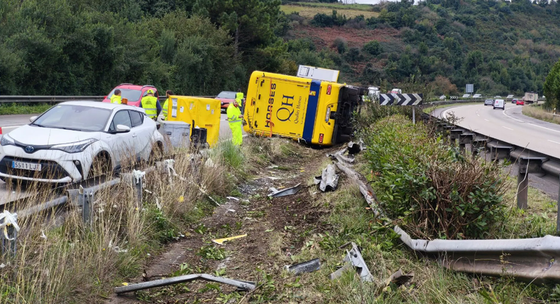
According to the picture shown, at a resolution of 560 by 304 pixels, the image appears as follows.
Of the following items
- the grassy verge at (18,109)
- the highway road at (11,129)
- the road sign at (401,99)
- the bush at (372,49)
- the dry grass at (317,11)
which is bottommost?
the grassy verge at (18,109)

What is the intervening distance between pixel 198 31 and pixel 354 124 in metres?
32.2

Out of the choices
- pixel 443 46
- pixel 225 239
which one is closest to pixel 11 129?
pixel 225 239

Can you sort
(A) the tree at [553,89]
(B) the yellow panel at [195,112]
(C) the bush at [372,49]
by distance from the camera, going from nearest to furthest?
(B) the yellow panel at [195,112] → (A) the tree at [553,89] → (C) the bush at [372,49]

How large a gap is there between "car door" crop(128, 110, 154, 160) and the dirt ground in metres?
2.15

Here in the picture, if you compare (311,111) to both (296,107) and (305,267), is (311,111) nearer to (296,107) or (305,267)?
(296,107)

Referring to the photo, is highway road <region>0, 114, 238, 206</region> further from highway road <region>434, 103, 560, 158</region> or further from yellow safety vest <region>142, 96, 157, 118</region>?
highway road <region>434, 103, 560, 158</region>

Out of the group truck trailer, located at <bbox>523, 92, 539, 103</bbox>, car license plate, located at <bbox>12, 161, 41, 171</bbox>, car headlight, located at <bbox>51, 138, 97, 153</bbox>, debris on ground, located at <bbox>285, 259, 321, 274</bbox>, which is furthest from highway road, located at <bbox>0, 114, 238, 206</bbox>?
truck trailer, located at <bbox>523, 92, 539, 103</bbox>

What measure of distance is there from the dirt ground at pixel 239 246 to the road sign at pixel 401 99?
8.37m

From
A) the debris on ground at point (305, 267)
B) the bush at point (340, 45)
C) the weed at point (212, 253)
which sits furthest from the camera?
the bush at point (340, 45)

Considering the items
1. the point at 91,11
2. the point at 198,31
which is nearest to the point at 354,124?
the point at 91,11

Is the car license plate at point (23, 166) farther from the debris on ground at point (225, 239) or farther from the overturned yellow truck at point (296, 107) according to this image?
the overturned yellow truck at point (296, 107)

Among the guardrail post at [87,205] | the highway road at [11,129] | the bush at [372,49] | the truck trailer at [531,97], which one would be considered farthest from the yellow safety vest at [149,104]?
the bush at [372,49]

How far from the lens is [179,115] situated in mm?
14469

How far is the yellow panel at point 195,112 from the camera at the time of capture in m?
14.4
